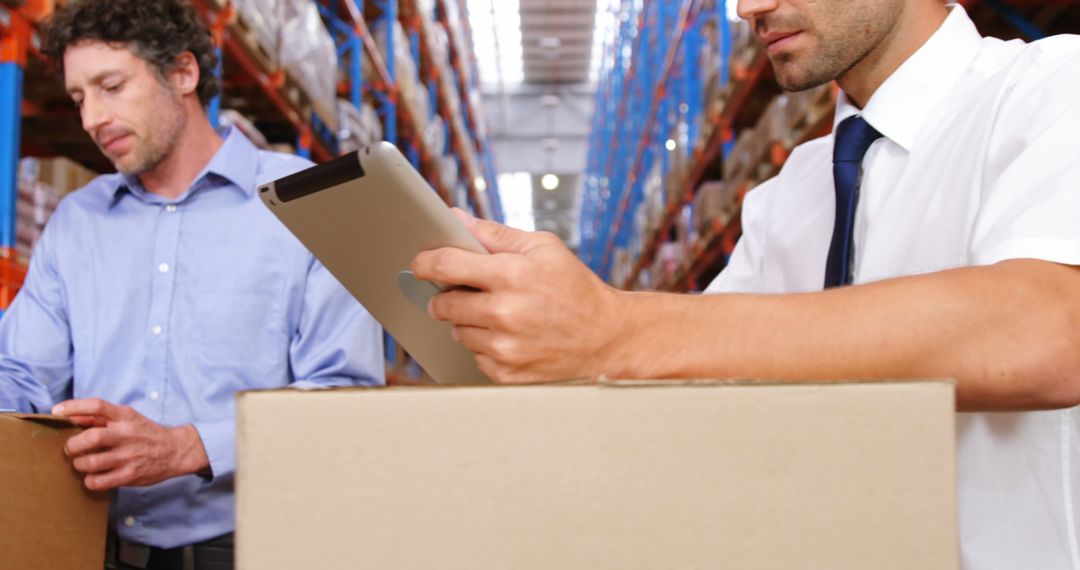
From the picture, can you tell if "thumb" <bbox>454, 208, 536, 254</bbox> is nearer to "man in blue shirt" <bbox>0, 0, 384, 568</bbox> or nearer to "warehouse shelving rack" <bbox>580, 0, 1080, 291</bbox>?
"man in blue shirt" <bbox>0, 0, 384, 568</bbox>

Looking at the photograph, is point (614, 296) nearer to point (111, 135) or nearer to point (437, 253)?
point (437, 253)

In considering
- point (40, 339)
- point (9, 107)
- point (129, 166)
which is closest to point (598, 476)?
point (40, 339)

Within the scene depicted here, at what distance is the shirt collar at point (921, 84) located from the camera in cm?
125

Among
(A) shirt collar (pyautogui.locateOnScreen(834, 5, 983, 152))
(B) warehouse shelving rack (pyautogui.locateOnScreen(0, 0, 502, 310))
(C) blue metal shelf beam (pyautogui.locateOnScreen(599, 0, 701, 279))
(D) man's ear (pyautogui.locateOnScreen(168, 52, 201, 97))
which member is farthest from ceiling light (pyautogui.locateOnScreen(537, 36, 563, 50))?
(A) shirt collar (pyautogui.locateOnScreen(834, 5, 983, 152))

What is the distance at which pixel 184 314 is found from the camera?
6.21 feet

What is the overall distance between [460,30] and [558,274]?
11733 mm

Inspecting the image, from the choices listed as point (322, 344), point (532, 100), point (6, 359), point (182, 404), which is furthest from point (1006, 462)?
point (532, 100)

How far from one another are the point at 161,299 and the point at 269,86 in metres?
2.38

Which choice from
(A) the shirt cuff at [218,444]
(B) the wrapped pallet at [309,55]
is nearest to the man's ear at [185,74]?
(A) the shirt cuff at [218,444]

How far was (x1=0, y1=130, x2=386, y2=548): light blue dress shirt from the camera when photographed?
1.86m

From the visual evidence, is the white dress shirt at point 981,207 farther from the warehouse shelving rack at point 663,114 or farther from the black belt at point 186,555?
the warehouse shelving rack at point 663,114

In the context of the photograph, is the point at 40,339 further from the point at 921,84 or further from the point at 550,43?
the point at 550,43

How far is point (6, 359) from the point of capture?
1.78 meters

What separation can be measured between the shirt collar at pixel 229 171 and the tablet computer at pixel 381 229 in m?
1.04
